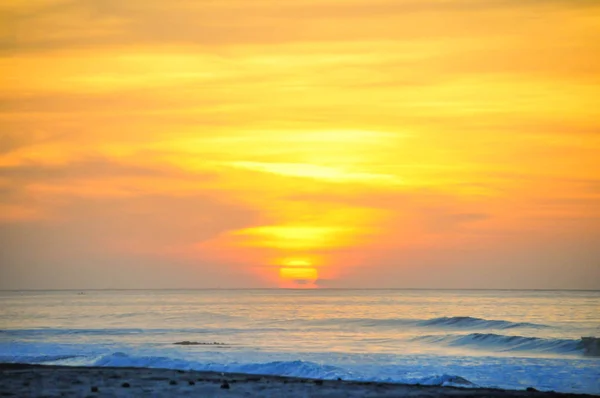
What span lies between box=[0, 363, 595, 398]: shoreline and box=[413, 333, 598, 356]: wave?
78.4ft

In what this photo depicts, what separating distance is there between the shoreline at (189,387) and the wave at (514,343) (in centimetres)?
2390

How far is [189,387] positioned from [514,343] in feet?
109

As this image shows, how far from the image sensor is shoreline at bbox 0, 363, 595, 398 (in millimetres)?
20672

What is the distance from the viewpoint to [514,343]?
1976 inches

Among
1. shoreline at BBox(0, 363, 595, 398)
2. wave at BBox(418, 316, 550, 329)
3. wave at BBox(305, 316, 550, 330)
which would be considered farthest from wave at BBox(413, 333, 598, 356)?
shoreline at BBox(0, 363, 595, 398)

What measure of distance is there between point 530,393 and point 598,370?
11.2 m

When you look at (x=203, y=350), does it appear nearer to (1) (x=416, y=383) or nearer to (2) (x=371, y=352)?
(2) (x=371, y=352)

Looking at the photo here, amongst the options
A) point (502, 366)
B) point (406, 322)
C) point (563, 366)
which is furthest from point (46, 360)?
point (406, 322)

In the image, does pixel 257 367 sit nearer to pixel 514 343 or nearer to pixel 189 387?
pixel 189 387

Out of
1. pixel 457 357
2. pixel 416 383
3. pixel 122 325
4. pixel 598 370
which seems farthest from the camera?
pixel 122 325

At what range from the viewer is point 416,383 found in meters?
26.1

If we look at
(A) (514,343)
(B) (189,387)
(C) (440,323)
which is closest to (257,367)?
(B) (189,387)

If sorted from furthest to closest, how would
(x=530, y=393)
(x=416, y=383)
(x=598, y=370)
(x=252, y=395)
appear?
(x=598, y=370) < (x=416, y=383) < (x=530, y=393) < (x=252, y=395)

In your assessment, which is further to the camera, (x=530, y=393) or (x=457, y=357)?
(x=457, y=357)
